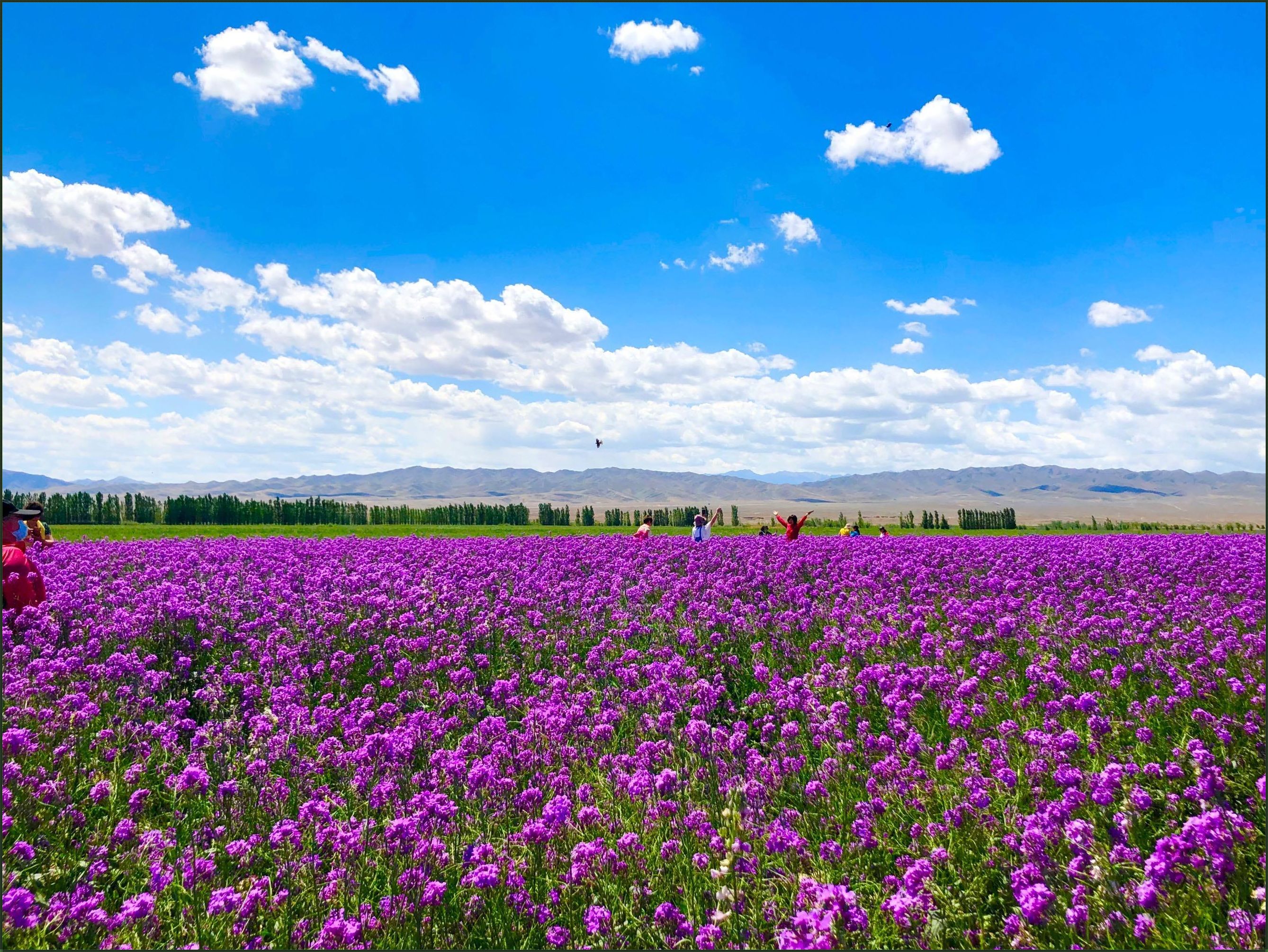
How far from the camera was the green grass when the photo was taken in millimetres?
A: 28266

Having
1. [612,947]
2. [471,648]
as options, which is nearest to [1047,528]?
[471,648]

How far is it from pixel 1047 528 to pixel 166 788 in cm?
4810

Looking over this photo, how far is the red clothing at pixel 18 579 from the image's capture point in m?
6.88

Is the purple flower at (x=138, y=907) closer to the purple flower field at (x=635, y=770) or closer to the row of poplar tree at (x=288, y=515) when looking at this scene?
the purple flower field at (x=635, y=770)

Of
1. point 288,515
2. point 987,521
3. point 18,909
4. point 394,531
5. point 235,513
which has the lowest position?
point 18,909

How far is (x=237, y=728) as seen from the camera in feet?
18.6

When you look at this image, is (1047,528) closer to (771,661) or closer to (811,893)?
(771,661)

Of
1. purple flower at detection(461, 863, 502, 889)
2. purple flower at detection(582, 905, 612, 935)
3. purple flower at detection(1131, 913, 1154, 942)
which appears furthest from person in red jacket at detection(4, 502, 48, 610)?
purple flower at detection(1131, 913, 1154, 942)

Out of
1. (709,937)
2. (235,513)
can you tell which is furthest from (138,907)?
(235,513)

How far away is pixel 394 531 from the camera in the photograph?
33562mm

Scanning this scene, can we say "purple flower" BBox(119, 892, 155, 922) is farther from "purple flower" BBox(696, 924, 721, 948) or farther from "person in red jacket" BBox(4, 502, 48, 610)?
"person in red jacket" BBox(4, 502, 48, 610)

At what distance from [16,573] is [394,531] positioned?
27.2 metres

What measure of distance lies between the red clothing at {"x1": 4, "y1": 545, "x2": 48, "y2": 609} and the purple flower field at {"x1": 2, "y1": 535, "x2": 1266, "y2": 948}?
44 centimetres

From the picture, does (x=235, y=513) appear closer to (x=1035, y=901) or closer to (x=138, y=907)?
(x=138, y=907)
